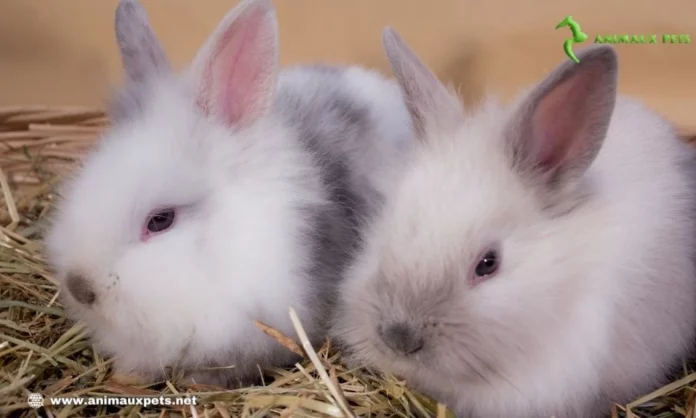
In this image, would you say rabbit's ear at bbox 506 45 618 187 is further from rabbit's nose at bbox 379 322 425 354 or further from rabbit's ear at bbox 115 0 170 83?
rabbit's ear at bbox 115 0 170 83

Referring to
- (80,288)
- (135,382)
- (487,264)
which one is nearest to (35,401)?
(135,382)

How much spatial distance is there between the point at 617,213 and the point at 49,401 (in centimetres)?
139

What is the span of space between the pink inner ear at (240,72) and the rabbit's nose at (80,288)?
480 millimetres

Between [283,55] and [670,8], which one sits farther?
[283,55]

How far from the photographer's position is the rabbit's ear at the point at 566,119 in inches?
52.4

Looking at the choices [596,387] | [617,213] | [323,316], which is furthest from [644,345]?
[323,316]

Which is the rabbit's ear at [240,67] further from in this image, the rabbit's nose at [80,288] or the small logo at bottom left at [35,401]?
the small logo at bottom left at [35,401]

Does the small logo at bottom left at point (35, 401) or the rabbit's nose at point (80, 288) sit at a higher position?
the rabbit's nose at point (80, 288)

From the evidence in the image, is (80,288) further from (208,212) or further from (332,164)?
(332,164)

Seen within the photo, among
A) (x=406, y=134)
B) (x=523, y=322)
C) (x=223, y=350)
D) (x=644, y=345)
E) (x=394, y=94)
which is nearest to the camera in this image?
(x=523, y=322)

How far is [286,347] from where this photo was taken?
1.70 m

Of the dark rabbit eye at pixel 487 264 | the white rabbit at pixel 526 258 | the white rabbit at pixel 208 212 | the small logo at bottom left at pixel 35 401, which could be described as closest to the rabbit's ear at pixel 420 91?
the white rabbit at pixel 526 258

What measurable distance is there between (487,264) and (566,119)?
34cm

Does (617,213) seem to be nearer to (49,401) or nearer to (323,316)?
(323,316)
